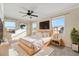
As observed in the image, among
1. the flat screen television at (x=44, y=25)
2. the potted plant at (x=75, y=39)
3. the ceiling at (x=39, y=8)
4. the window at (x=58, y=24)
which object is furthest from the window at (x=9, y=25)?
the potted plant at (x=75, y=39)

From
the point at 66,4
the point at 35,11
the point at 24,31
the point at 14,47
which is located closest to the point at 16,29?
the point at 24,31

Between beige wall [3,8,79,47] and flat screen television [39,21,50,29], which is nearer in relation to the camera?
beige wall [3,8,79,47]

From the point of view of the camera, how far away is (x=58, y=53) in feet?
7.80

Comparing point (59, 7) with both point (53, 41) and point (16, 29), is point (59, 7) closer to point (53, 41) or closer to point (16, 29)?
point (53, 41)

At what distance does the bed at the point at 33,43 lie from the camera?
2.36 meters

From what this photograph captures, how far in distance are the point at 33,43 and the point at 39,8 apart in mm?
828

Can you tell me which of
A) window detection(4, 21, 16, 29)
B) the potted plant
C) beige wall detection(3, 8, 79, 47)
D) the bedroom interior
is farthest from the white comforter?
the potted plant

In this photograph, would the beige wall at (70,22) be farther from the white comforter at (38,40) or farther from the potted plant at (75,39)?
the white comforter at (38,40)

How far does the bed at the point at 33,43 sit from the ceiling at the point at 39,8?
48 centimetres

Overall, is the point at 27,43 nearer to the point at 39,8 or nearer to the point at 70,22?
the point at 39,8

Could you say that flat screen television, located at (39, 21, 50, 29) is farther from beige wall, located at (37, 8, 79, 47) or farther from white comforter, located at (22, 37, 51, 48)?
beige wall, located at (37, 8, 79, 47)

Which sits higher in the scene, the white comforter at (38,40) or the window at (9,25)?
the window at (9,25)

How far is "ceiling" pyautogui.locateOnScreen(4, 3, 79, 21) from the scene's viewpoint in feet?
7.41

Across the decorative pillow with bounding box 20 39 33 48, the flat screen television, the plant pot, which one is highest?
the flat screen television
